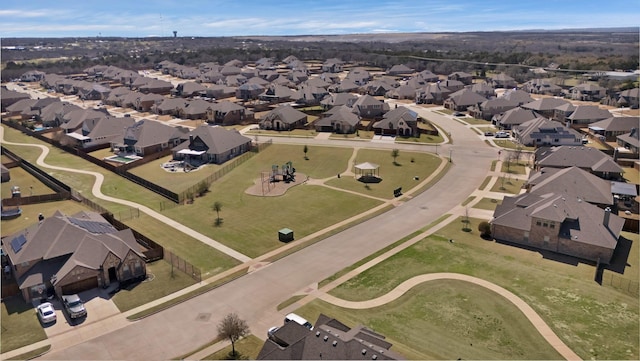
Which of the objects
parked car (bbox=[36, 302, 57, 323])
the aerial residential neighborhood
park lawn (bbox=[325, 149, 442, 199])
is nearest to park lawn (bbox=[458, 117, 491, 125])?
the aerial residential neighborhood

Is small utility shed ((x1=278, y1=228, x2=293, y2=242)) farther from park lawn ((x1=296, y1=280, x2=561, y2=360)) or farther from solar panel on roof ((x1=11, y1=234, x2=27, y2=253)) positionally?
solar panel on roof ((x1=11, y1=234, x2=27, y2=253))

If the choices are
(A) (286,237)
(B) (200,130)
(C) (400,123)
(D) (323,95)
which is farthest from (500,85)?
(A) (286,237)

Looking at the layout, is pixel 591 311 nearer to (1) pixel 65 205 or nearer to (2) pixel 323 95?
(1) pixel 65 205

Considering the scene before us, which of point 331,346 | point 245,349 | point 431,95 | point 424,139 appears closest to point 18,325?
point 245,349

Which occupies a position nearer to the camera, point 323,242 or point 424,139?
Result: point 323,242

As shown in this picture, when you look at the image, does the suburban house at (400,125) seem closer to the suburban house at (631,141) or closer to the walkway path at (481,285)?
the suburban house at (631,141)

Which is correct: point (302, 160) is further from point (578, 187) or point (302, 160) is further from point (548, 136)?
point (548, 136)
